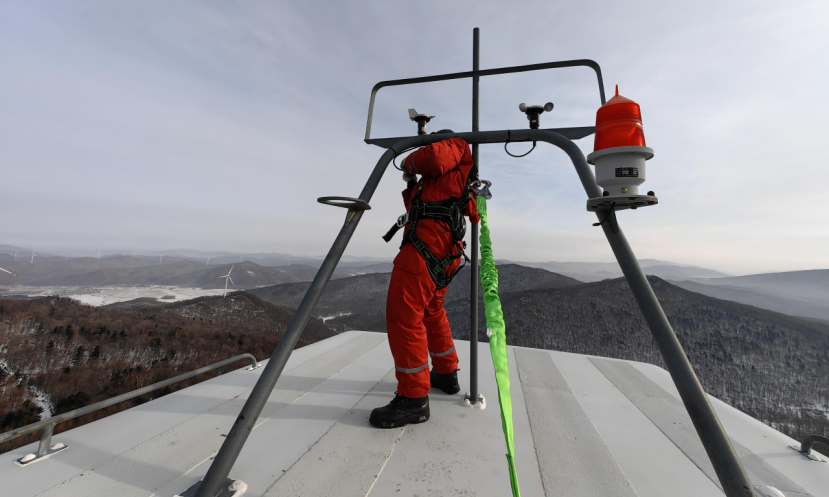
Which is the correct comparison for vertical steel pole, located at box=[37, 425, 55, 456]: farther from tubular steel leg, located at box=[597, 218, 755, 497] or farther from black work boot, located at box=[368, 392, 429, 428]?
tubular steel leg, located at box=[597, 218, 755, 497]

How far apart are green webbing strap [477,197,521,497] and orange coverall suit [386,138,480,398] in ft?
0.82

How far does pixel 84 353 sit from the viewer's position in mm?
4762

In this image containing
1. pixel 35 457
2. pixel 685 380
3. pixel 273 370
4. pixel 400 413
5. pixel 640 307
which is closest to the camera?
pixel 685 380

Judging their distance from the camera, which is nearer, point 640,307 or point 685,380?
point 685,380

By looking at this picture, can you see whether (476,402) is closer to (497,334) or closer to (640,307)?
(497,334)

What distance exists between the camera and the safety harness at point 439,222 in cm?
205

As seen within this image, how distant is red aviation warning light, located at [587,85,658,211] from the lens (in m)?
1.08

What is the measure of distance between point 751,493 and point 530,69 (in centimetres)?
249

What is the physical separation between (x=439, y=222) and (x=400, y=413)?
1.34m

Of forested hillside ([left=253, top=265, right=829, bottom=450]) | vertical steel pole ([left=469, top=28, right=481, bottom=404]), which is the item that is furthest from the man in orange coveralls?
forested hillside ([left=253, top=265, right=829, bottom=450])

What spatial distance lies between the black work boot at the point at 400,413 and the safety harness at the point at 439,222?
0.82 metres

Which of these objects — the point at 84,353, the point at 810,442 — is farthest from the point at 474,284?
the point at 84,353

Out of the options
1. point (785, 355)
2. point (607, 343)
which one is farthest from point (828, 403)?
point (607, 343)

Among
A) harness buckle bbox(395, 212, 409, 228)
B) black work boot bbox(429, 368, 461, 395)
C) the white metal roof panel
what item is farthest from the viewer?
black work boot bbox(429, 368, 461, 395)
